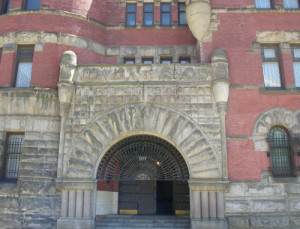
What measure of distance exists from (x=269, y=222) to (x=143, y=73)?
731 centimetres

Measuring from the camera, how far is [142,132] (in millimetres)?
11172

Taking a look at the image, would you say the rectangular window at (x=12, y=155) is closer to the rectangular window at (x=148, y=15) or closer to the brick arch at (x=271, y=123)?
the rectangular window at (x=148, y=15)

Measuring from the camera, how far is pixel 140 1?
582 inches

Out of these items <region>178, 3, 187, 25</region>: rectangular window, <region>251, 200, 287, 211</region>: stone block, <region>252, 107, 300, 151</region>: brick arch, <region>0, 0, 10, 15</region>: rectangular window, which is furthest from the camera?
<region>178, 3, 187, 25</region>: rectangular window

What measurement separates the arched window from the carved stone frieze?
345 cm

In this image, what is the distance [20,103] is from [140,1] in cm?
776

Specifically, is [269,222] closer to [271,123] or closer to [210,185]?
[210,185]

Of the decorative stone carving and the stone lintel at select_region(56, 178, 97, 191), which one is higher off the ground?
the decorative stone carving

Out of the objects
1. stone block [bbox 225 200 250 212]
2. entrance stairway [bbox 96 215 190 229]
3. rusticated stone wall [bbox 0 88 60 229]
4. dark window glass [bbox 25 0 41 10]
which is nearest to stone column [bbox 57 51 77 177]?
rusticated stone wall [bbox 0 88 60 229]

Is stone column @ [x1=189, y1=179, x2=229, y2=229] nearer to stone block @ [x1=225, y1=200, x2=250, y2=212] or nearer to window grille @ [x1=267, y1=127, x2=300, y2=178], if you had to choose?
stone block @ [x1=225, y1=200, x2=250, y2=212]

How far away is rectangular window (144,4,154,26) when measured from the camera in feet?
48.1

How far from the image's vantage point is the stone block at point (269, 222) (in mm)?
10445

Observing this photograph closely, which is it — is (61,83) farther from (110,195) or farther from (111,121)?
(110,195)

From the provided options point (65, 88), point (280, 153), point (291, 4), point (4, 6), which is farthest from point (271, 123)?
point (4, 6)
